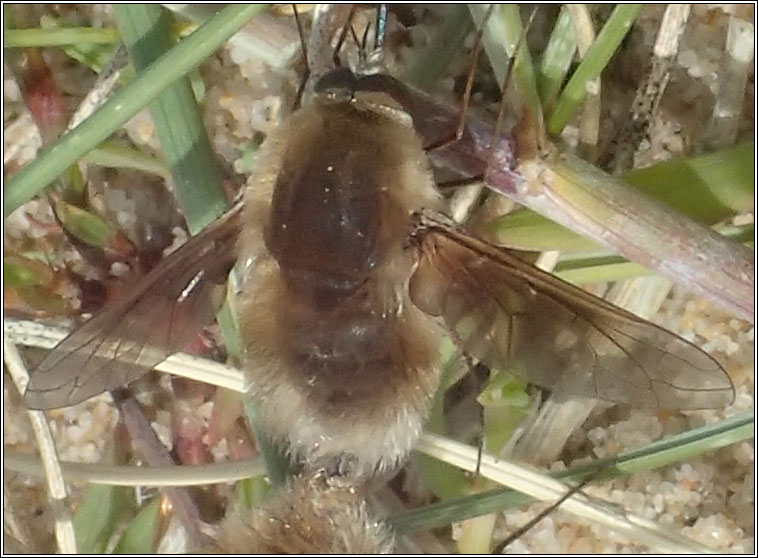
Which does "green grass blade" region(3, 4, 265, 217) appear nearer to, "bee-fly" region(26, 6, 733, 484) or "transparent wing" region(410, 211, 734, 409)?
"bee-fly" region(26, 6, 733, 484)

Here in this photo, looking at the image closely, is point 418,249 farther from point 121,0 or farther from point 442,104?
point 121,0

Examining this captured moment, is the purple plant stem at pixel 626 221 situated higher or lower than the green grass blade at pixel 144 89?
lower

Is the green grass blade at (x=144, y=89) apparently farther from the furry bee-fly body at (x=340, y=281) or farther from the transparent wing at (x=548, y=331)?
the transparent wing at (x=548, y=331)

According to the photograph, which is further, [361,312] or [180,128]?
[180,128]

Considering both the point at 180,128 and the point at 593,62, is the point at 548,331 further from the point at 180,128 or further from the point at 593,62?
the point at 180,128

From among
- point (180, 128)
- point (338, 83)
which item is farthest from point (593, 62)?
point (180, 128)

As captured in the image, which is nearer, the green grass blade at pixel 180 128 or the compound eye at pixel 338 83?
the compound eye at pixel 338 83

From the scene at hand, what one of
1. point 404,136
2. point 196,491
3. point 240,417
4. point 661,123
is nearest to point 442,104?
point 404,136

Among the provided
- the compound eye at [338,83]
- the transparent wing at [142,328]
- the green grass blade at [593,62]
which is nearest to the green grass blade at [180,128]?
the transparent wing at [142,328]

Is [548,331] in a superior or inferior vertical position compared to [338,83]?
inferior
